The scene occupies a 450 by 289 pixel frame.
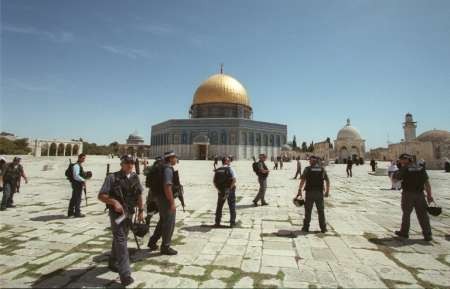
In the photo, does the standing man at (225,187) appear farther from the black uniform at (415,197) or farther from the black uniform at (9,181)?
the black uniform at (9,181)

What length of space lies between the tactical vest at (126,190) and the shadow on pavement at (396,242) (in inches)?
161

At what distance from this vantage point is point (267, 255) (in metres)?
4.11

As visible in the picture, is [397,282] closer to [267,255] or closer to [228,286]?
[267,255]

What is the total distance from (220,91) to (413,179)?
4715 cm

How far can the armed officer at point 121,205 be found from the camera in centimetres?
320

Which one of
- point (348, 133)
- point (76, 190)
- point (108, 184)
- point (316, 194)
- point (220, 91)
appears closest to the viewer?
point (108, 184)

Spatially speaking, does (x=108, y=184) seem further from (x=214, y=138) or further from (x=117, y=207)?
(x=214, y=138)

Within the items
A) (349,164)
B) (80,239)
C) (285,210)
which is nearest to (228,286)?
(80,239)

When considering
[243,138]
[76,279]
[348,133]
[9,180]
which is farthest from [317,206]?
[348,133]

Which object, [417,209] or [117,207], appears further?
[417,209]

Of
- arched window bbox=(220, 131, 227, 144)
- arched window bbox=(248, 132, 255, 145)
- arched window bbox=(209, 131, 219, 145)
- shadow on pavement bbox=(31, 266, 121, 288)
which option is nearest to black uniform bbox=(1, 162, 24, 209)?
shadow on pavement bbox=(31, 266, 121, 288)

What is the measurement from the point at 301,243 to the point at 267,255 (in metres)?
0.89

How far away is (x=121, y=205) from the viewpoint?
3.45m

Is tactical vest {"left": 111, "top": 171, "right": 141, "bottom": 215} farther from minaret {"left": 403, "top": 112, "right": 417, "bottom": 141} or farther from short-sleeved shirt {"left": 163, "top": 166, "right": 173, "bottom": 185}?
minaret {"left": 403, "top": 112, "right": 417, "bottom": 141}
